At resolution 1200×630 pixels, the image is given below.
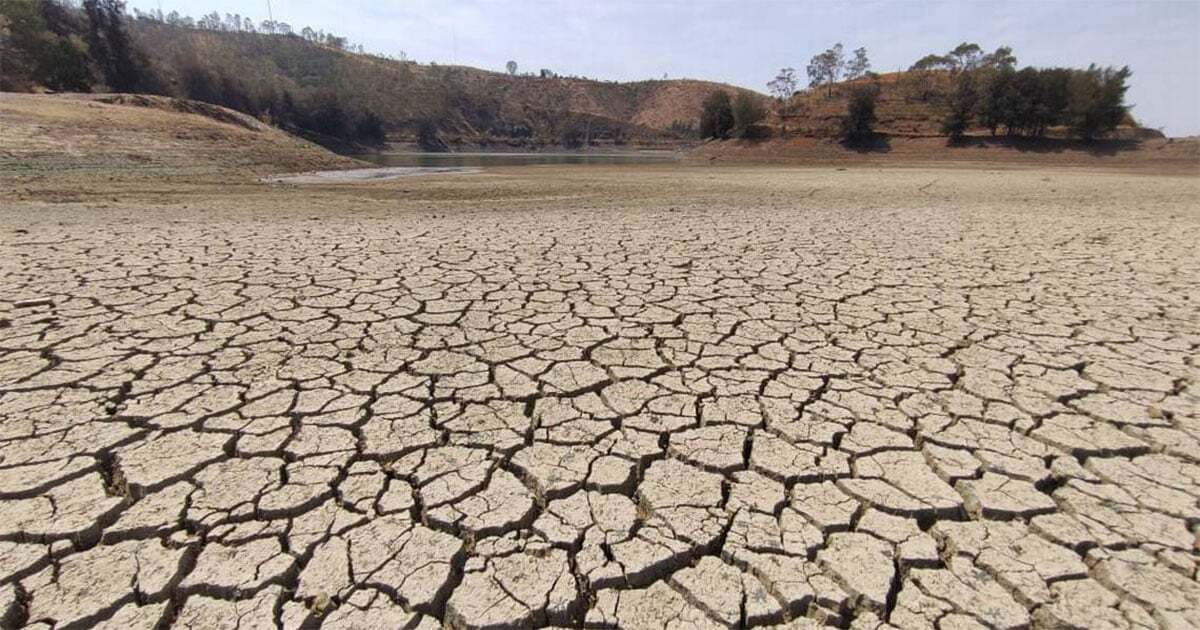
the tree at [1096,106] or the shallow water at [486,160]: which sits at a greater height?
the tree at [1096,106]

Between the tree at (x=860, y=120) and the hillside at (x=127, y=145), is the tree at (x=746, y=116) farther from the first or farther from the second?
the hillside at (x=127, y=145)

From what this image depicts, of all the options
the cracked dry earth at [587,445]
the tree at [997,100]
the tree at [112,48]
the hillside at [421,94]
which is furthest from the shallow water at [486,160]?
the cracked dry earth at [587,445]

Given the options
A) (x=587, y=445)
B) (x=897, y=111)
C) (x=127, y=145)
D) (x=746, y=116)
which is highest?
(x=897, y=111)

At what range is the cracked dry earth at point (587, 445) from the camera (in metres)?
1.56

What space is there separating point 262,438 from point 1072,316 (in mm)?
5065

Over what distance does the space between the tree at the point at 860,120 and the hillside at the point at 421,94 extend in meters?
40.1

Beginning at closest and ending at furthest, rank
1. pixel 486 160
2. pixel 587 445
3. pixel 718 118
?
pixel 587 445, pixel 486 160, pixel 718 118

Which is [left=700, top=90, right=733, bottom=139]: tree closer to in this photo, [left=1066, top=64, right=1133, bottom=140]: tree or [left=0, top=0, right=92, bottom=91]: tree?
[left=1066, top=64, right=1133, bottom=140]: tree

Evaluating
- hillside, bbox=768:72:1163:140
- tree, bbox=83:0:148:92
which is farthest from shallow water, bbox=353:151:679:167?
tree, bbox=83:0:148:92

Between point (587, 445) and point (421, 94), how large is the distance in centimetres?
8566

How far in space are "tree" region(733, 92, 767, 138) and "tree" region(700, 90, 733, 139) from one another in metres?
0.97

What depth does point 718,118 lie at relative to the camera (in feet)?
141

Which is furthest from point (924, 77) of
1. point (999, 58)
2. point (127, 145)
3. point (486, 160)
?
point (127, 145)

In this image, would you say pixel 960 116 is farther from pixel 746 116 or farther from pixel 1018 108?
pixel 746 116
